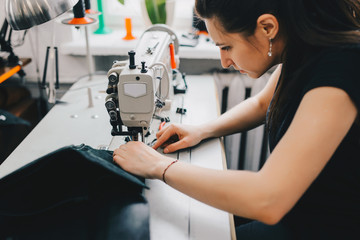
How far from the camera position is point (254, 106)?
125 cm

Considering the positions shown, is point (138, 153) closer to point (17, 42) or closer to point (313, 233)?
point (313, 233)

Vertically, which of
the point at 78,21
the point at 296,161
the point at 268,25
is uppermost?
the point at 268,25

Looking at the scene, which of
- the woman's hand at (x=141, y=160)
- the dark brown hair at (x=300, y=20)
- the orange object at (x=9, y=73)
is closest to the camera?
the dark brown hair at (x=300, y=20)

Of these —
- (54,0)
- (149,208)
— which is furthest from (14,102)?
(149,208)

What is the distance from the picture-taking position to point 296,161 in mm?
716

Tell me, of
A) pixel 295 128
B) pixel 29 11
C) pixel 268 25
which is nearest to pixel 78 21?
pixel 29 11

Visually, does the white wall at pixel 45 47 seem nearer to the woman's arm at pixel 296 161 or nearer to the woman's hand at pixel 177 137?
the woman's hand at pixel 177 137

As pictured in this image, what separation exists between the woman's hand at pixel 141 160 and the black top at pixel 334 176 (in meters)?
0.33

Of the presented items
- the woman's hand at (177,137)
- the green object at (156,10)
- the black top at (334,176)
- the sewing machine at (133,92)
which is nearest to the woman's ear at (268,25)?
the black top at (334,176)

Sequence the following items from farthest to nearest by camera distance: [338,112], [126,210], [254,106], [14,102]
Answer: [14,102] < [254,106] < [126,210] < [338,112]

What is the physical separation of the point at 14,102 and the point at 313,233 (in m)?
1.54

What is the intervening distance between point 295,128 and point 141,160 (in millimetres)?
435

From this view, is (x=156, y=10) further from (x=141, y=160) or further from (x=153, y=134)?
(x=141, y=160)

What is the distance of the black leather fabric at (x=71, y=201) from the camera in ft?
2.49
